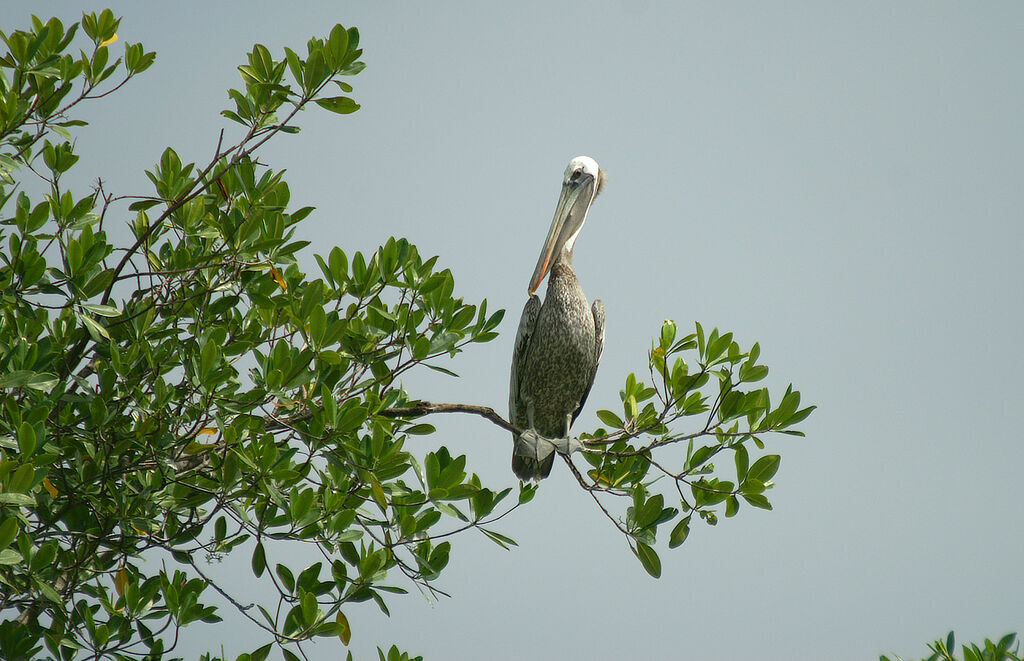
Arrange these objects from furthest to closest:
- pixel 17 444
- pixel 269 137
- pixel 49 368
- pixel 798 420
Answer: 1. pixel 798 420
2. pixel 269 137
3. pixel 49 368
4. pixel 17 444

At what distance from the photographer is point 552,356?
19.4ft

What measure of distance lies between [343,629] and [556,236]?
3.68 m

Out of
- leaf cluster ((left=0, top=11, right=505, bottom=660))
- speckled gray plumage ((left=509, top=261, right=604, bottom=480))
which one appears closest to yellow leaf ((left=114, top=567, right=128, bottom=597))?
leaf cluster ((left=0, top=11, right=505, bottom=660))

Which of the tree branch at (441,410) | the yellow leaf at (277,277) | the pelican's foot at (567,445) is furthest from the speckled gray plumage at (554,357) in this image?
the yellow leaf at (277,277)

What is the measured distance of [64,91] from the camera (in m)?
3.81

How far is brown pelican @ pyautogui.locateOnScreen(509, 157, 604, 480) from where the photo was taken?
233 inches

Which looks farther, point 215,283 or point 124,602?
point 215,283

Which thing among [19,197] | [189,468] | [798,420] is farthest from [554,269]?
[19,197]

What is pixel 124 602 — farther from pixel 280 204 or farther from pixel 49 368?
pixel 280 204

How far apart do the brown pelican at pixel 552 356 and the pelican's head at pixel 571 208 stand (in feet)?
0.04

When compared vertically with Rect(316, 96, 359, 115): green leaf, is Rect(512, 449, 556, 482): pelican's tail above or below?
below

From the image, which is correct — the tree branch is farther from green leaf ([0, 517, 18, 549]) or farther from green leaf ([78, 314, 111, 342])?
green leaf ([0, 517, 18, 549])

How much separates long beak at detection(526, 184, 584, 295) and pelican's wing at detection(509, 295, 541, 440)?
0.16 meters

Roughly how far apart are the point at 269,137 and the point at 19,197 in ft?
3.59
